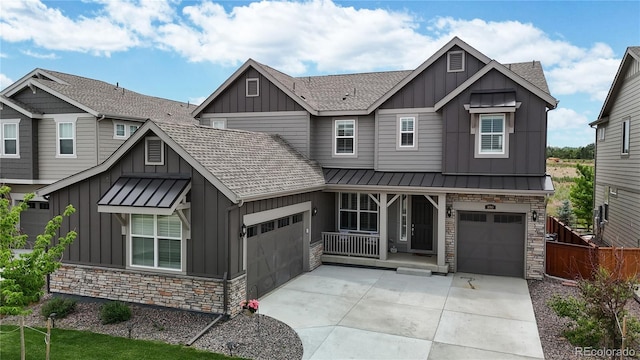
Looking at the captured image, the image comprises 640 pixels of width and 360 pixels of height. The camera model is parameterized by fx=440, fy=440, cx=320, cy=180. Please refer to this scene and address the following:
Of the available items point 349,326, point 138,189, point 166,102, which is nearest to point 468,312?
point 349,326

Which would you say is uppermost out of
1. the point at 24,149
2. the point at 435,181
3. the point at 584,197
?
the point at 24,149

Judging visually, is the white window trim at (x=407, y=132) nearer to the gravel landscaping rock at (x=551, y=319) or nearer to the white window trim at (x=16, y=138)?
the gravel landscaping rock at (x=551, y=319)

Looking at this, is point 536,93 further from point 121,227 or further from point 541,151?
point 121,227

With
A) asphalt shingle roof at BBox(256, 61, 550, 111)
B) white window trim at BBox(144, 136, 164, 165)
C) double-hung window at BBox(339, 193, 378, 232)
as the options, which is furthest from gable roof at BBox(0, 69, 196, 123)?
double-hung window at BBox(339, 193, 378, 232)

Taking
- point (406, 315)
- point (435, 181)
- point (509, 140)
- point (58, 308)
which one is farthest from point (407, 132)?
point (58, 308)

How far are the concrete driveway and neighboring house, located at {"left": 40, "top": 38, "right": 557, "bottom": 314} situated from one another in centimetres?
99

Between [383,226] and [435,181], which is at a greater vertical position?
[435,181]

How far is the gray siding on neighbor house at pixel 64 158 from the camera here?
17.5 meters

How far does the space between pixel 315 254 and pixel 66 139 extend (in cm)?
1127

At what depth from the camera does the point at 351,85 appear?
19047mm

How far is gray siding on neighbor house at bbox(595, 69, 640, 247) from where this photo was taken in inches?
600

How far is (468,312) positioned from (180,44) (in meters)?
Answer: 15.4

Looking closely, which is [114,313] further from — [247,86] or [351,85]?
[351,85]

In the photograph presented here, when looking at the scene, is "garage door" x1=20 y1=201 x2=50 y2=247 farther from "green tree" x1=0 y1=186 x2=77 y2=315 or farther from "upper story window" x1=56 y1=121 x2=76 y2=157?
"green tree" x1=0 y1=186 x2=77 y2=315
